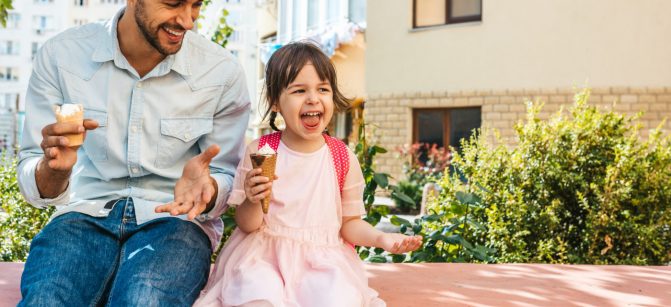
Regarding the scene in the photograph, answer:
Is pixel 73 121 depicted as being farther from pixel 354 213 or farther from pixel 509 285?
pixel 509 285

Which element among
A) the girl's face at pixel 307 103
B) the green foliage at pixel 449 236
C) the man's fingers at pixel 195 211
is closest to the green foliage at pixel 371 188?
the green foliage at pixel 449 236

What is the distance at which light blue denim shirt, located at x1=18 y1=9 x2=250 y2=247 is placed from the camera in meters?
2.75

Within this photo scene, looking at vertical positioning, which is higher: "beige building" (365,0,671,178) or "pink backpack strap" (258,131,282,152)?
"beige building" (365,0,671,178)

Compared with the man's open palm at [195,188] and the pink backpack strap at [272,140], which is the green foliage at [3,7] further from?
the man's open palm at [195,188]

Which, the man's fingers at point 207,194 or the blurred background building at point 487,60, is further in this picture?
the blurred background building at point 487,60

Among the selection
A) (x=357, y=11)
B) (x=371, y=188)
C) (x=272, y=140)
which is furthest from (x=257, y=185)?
(x=357, y=11)

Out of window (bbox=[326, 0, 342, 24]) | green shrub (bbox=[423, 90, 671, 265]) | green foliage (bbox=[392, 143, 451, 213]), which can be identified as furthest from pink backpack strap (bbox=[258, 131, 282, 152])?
window (bbox=[326, 0, 342, 24])

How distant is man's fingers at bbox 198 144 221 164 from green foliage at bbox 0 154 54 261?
3323 mm

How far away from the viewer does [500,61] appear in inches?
551

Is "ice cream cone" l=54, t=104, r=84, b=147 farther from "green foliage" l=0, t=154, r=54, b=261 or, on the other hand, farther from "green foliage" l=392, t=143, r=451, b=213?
"green foliage" l=392, t=143, r=451, b=213

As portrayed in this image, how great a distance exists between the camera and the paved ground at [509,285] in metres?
2.79

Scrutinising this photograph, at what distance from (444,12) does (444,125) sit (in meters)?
2.44

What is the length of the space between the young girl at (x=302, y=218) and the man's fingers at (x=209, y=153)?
190 mm

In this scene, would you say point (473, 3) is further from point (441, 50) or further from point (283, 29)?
point (283, 29)
